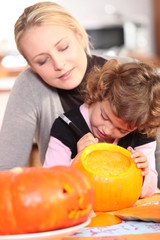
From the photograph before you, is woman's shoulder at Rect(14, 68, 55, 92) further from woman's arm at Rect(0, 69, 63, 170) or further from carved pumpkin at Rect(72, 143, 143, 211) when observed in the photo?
carved pumpkin at Rect(72, 143, 143, 211)

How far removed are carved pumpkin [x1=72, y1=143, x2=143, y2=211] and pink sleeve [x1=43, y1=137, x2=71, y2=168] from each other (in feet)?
0.68

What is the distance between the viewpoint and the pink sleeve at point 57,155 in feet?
4.83

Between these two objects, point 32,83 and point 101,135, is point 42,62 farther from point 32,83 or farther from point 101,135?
point 101,135

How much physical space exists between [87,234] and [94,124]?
0.53 metres

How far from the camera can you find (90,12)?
5812mm

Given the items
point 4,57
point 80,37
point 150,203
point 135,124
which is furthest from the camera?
point 4,57

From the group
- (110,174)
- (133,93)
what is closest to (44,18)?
(133,93)

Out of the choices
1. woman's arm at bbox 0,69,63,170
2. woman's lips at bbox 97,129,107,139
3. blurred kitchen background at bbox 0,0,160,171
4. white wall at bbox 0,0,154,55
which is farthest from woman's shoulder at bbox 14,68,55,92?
white wall at bbox 0,0,154,55

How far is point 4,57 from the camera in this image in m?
4.69

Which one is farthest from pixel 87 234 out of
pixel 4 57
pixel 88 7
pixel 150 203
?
pixel 88 7

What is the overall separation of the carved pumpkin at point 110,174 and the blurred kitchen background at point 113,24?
3516mm

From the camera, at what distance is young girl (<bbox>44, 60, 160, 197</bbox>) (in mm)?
1385

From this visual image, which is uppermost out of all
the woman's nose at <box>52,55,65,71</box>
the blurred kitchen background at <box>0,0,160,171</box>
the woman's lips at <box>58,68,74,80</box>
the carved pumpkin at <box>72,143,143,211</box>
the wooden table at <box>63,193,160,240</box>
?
the blurred kitchen background at <box>0,0,160,171</box>

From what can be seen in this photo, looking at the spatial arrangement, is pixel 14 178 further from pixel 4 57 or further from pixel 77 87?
pixel 4 57
